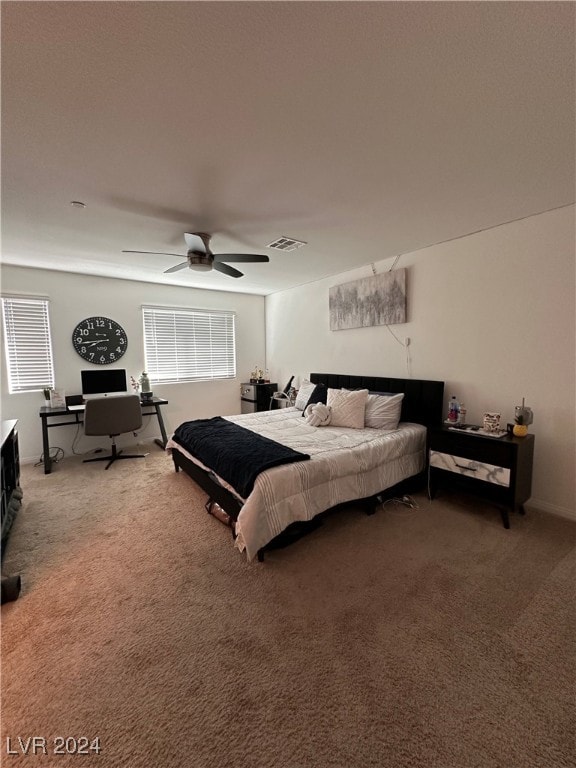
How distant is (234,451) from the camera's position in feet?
8.62

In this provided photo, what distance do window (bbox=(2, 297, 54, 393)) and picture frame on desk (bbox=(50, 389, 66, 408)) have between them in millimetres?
202

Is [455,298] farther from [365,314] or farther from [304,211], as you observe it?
[304,211]

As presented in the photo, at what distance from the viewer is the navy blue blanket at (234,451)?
2.31 m

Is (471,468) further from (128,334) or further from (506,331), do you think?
(128,334)

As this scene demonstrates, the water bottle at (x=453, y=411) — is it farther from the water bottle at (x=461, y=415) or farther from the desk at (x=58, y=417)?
the desk at (x=58, y=417)

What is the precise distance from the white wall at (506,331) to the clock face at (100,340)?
3.69 meters

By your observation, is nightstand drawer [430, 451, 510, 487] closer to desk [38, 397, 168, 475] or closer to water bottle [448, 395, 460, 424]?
water bottle [448, 395, 460, 424]

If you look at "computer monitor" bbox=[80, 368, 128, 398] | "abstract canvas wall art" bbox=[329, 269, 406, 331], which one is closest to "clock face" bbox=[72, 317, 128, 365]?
"computer monitor" bbox=[80, 368, 128, 398]

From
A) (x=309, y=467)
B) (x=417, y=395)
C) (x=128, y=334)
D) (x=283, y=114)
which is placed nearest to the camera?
(x=283, y=114)

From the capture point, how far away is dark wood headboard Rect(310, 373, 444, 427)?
3.38m

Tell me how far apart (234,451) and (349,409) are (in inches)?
57.8

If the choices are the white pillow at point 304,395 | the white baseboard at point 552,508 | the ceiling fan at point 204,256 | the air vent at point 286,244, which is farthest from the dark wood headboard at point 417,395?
the ceiling fan at point 204,256

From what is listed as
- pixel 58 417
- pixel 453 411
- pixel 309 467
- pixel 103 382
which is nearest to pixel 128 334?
pixel 103 382

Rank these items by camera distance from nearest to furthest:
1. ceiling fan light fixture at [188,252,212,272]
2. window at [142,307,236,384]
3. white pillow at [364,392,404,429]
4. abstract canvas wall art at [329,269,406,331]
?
ceiling fan light fixture at [188,252,212,272], white pillow at [364,392,404,429], abstract canvas wall art at [329,269,406,331], window at [142,307,236,384]
